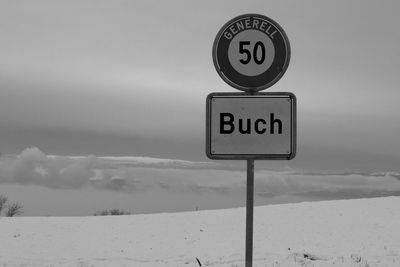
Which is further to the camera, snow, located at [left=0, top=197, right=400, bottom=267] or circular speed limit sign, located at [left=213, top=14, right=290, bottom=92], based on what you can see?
snow, located at [left=0, top=197, right=400, bottom=267]

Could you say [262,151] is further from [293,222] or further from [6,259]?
[293,222]

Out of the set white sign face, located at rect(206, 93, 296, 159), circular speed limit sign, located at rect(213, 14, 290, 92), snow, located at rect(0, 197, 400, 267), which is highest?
circular speed limit sign, located at rect(213, 14, 290, 92)

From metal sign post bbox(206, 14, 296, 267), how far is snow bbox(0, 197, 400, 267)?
800 centimetres

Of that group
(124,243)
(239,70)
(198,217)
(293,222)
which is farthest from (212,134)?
(198,217)

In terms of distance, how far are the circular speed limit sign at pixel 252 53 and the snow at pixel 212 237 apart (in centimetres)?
826

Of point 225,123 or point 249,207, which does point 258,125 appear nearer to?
point 225,123

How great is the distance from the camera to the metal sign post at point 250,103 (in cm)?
464

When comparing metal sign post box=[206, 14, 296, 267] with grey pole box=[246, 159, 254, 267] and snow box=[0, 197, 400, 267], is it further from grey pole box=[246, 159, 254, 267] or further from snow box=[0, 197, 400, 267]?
snow box=[0, 197, 400, 267]

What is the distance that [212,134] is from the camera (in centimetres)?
467

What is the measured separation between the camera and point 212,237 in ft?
68.0

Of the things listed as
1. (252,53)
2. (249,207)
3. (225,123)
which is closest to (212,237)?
(249,207)

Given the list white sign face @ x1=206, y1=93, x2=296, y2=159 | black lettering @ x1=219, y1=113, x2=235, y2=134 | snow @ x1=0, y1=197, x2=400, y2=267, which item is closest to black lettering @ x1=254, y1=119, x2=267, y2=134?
white sign face @ x1=206, y1=93, x2=296, y2=159

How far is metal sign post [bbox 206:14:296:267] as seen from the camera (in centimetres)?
464

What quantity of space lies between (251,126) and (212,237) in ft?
54.7
